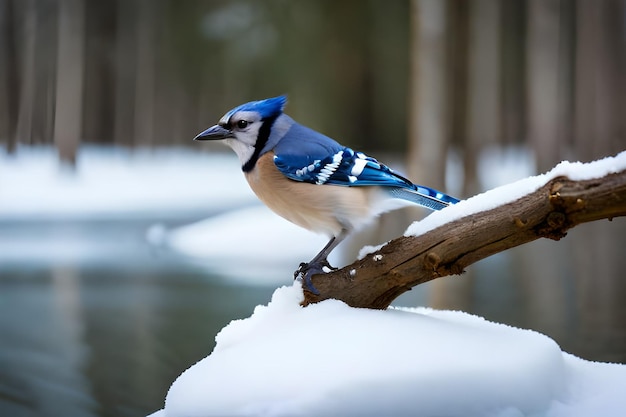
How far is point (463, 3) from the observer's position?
1.90 m

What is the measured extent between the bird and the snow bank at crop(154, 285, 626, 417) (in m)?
0.09

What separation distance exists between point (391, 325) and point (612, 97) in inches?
47.2

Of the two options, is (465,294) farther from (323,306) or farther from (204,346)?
(323,306)

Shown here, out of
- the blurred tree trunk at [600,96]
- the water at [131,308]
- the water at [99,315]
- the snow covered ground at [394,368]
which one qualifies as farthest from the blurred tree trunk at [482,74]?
the snow covered ground at [394,368]

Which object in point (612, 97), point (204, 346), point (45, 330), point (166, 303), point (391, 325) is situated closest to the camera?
point (391, 325)

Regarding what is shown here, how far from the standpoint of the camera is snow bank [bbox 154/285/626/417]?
0.81 metres

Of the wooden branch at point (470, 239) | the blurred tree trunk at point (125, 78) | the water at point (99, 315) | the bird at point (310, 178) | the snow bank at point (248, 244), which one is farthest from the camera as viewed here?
the blurred tree trunk at point (125, 78)

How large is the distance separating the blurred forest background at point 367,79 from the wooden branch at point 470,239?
676 mm

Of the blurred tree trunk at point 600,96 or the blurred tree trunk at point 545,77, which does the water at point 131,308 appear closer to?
the blurred tree trunk at point 600,96

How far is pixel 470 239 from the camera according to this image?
32.3 inches

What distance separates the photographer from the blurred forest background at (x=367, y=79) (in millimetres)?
1668

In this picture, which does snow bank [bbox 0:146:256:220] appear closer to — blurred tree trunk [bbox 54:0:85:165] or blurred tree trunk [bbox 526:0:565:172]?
blurred tree trunk [bbox 54:0:85:165]

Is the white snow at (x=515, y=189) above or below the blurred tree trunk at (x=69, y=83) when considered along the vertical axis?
below

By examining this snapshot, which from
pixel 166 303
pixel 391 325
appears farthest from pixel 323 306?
pixel 166 303
